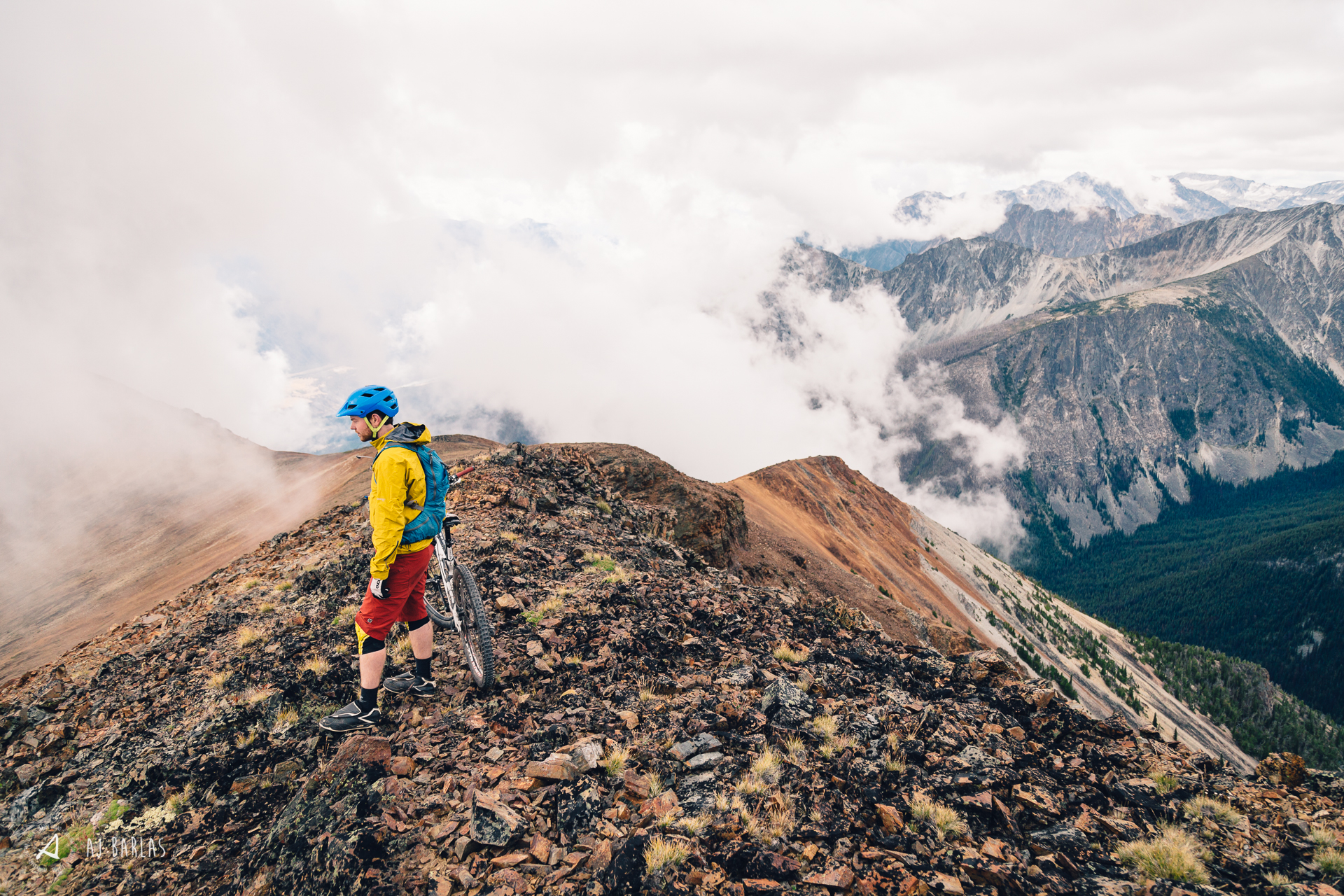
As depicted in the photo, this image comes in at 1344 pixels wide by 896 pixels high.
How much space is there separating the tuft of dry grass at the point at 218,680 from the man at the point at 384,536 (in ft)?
11.7

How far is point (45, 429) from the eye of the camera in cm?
7769

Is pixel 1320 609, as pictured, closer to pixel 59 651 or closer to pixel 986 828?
pixel 986 828

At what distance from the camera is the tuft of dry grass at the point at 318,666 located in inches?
368

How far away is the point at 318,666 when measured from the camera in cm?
950

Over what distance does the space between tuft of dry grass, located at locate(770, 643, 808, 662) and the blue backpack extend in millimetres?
6530

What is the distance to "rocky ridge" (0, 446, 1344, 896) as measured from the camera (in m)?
5.47

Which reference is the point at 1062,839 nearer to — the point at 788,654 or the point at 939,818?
the point at 939,818

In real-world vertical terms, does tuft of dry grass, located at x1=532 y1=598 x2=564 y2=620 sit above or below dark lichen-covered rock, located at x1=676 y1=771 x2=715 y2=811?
above

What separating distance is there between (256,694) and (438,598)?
3.27 metres

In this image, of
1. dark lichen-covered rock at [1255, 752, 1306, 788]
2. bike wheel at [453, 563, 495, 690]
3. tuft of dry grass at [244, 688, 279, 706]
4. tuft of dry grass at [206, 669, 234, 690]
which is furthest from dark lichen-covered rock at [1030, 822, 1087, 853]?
tuft of dry grass at [206, 669, 234, 690]


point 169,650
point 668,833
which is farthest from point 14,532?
point 668,833

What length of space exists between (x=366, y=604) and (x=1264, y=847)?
35.6ft

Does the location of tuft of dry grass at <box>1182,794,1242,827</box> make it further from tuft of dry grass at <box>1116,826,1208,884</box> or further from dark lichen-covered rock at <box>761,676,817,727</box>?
dark lichen-covered rock at <box>761,676,817,727</box>

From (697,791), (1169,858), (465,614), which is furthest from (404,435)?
(1169,858)
